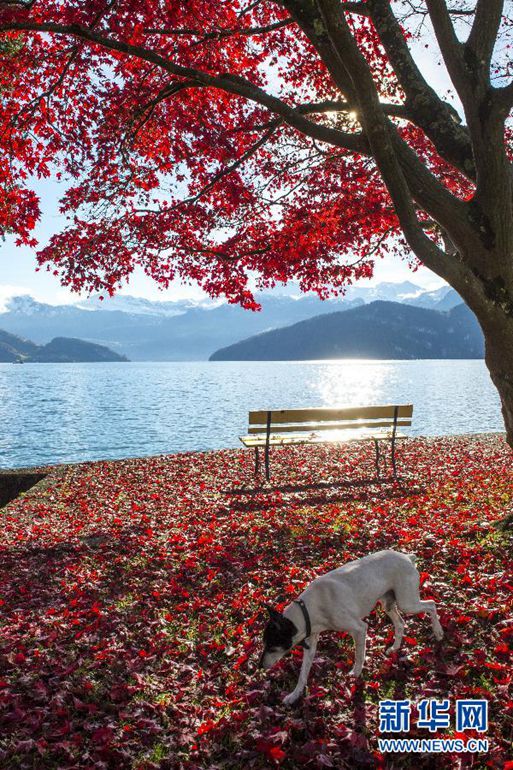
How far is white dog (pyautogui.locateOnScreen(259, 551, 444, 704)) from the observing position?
4293 mm

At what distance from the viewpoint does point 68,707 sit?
458 centimetres

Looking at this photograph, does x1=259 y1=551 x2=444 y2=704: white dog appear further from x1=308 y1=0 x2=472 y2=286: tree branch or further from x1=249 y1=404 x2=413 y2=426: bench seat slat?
x1=249 y1=404 x2=413 y2=426: bench seat slat

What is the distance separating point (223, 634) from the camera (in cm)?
580

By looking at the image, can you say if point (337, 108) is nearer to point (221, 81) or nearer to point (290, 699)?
point (221, 81)

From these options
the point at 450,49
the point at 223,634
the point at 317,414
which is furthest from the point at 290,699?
the point at 317,414

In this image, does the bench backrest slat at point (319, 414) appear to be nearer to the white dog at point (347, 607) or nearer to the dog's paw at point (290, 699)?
the white dog at point (347, 607)

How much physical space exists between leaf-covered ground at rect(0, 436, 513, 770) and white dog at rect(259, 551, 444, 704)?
36 cm

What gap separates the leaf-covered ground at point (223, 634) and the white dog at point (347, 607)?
36 cm

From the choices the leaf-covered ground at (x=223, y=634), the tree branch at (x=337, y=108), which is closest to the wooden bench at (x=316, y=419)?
the leaf-covered ground at (x=223, y=634)

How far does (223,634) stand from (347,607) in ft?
6.25

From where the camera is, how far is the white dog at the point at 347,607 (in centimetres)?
429

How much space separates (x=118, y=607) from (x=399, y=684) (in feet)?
12.4

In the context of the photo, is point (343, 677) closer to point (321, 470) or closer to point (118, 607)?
point (118, 607)

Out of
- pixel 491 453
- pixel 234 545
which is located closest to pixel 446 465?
pixel 491 453
